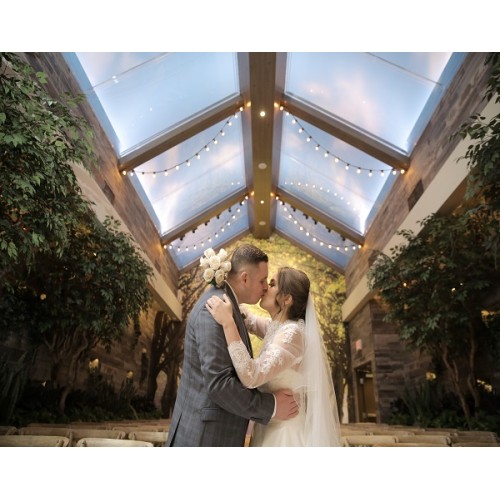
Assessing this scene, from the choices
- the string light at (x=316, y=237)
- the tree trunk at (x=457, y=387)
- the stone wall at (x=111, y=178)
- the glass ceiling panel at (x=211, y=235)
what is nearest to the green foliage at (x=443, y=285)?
the tree trunk at (x=457, y=387)

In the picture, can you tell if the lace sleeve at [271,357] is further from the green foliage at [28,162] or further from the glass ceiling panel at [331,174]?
the glass ceiling panel at [331,174]

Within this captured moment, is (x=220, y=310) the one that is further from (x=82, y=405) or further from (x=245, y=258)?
(x=82, y=405)

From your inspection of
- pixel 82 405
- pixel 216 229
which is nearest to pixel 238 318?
pixel 82 405

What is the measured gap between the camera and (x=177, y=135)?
723cm

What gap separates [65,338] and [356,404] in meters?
7.78

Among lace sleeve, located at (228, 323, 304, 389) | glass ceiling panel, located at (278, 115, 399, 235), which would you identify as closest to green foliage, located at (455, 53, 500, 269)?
lace sleeve, located at (228, 323, 304, 389)

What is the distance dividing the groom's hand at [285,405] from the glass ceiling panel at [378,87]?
5.25m

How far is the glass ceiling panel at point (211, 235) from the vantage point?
37.0 ft
